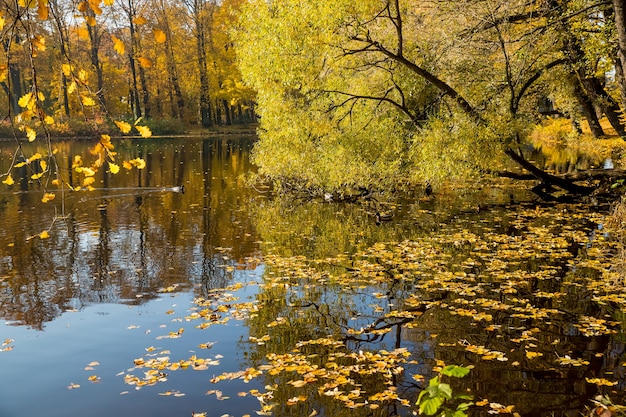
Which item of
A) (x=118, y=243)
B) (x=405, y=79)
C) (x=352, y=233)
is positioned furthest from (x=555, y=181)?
(x=118, y=243)

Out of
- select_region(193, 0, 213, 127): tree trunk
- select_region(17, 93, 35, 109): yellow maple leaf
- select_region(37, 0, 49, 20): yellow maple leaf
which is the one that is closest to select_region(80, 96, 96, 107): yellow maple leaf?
select_region(17, 93, 35, 109): yellow maple leaf

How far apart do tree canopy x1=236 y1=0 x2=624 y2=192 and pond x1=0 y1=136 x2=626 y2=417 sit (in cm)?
180

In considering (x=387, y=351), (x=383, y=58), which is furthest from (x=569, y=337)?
(x=383, y=58)

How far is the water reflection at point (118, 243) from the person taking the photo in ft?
32.1

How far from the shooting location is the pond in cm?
616

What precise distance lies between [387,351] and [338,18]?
981cm

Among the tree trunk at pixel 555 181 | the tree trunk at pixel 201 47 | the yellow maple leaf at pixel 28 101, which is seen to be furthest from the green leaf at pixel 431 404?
the tree trunk at pixel 201 47

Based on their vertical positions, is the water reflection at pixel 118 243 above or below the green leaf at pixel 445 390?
below

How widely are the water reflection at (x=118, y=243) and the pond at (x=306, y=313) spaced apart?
2.6 inches

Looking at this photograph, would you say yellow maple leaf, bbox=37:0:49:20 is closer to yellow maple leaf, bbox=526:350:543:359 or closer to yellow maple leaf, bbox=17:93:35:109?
yellow maple leaf, bbox=17:93:35:109

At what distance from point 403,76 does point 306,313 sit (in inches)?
405

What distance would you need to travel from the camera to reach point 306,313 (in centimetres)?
847

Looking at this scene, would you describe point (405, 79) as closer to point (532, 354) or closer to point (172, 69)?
point (532, 354)

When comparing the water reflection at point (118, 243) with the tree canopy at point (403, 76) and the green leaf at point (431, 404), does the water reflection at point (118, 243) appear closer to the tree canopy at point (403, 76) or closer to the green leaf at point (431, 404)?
the green leaf at point (431, 404)
